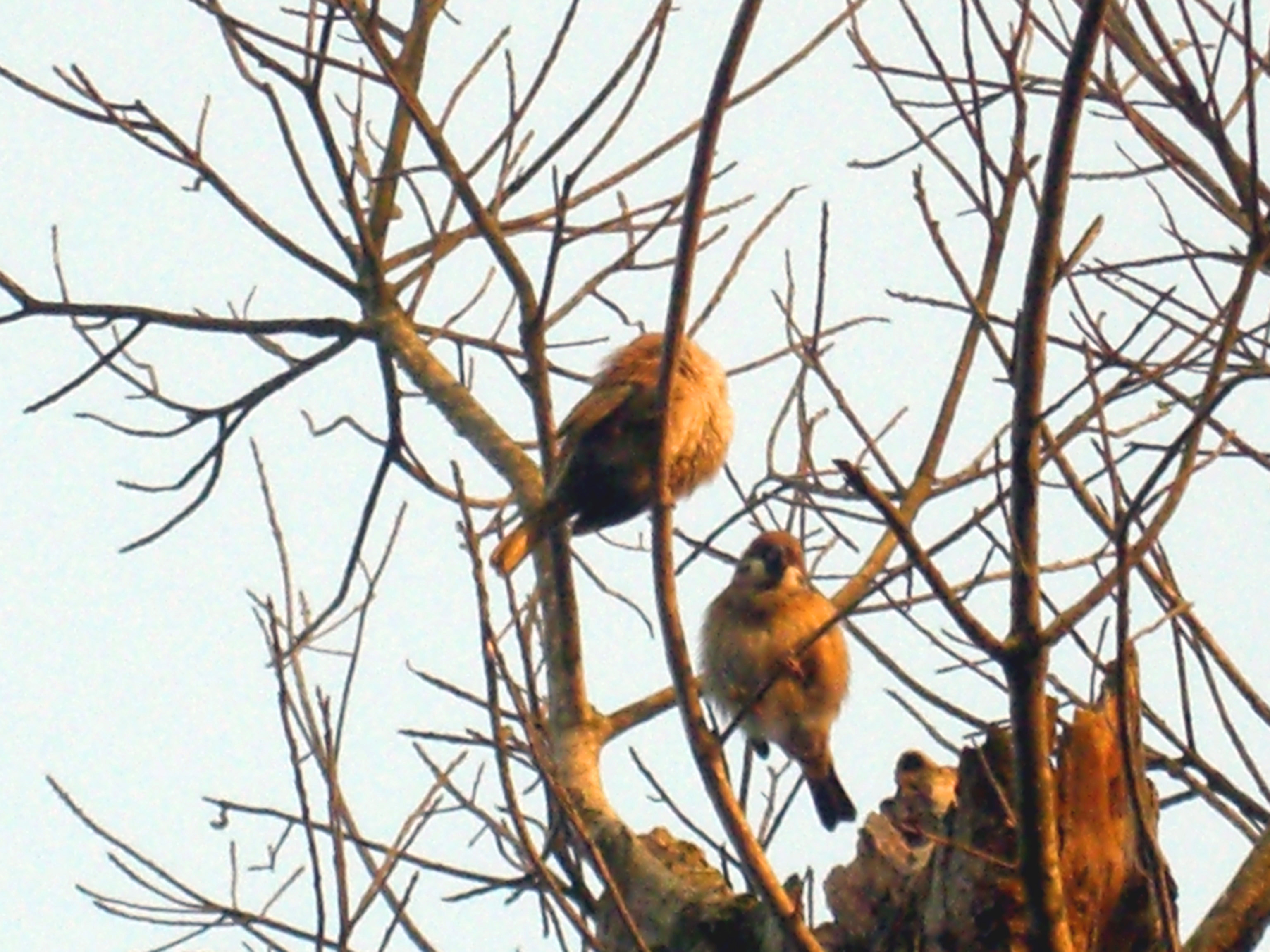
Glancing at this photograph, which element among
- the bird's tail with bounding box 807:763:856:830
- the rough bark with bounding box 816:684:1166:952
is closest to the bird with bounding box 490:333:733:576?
the bird's tail with bounding box 807:763:856:830

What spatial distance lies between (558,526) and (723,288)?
2.82ft

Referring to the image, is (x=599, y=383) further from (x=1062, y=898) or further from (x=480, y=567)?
(x=1062, y=898)

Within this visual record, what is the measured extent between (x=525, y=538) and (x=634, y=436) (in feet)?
3.08

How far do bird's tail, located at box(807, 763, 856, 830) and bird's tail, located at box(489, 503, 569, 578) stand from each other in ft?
4.45

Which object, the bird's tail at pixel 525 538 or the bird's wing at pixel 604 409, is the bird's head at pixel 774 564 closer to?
the bird's wing at pixel 604 409

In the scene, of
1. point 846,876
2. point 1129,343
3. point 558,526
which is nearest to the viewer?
point 1129,343

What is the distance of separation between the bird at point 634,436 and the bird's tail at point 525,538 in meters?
0.45

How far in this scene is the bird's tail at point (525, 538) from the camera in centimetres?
416

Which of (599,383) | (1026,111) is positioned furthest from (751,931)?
(599,383)

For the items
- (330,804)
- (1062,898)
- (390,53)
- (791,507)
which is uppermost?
(390,53)

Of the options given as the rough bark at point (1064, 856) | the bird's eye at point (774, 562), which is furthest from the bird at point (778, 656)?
the rough bark at point (1064, 856)

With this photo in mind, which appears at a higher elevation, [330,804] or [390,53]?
[390,53]

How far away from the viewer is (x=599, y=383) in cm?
582

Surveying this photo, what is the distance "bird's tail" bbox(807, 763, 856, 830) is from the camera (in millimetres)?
5789
